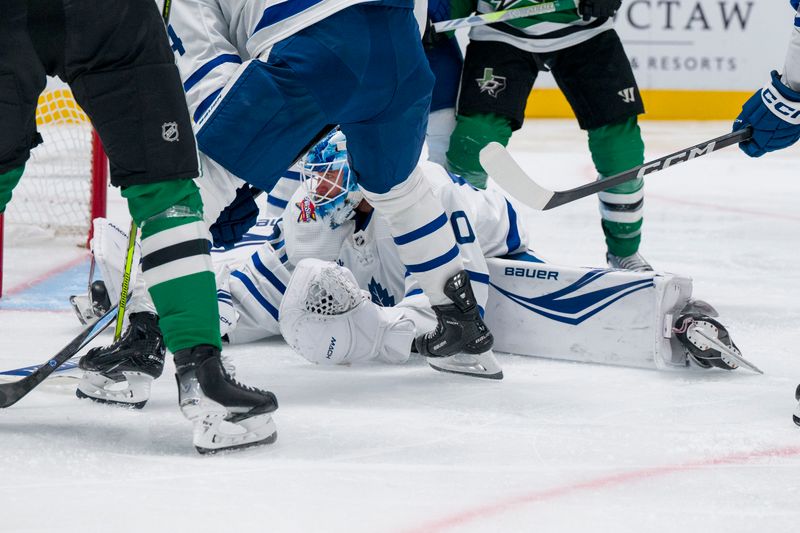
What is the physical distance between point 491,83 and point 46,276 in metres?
1.34

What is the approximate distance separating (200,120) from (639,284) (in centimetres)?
94

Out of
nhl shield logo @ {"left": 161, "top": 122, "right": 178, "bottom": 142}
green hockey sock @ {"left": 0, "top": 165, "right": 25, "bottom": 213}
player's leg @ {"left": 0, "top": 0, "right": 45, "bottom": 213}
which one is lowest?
green hockey sock @ {"left": 0, "top": 165, "right": 25, "bottom": 213}

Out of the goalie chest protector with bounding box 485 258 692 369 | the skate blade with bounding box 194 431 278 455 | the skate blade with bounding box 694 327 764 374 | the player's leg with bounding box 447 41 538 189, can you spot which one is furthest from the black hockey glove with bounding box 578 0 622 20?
the skate blade with bounding box 194 431 278 455

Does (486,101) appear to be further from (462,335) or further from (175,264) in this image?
(175,264)

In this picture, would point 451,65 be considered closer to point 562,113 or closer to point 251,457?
point 251,457

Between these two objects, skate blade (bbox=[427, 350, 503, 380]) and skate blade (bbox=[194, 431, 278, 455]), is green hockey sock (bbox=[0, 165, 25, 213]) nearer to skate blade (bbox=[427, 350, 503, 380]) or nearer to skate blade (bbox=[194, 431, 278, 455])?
skate blade (bbox=[194, 431, 278, 455])

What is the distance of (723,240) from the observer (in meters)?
4.02

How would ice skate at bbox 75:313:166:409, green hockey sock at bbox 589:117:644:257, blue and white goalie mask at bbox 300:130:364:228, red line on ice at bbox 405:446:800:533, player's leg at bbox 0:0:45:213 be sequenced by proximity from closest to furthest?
red line on ice at bbox 405:446:800:533 → player's leg at bbox 0:0:45:213 → ice skate at bbox 75:313:166:409 → blue and white goalie mask at bbox 300:130:364:228 → green hockey sock at bbox 589:117:644:257

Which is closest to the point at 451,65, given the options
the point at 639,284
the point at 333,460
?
the point at 639,284

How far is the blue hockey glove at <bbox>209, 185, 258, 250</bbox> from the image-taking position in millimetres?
2229

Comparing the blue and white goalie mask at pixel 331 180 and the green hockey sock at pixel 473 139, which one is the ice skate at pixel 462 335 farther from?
the green hockey sock at pixel 473 139

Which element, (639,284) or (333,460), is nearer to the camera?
(333,460)

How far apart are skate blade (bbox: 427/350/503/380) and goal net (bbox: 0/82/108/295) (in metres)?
1.77

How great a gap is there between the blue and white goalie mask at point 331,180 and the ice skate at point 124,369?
598 mm
